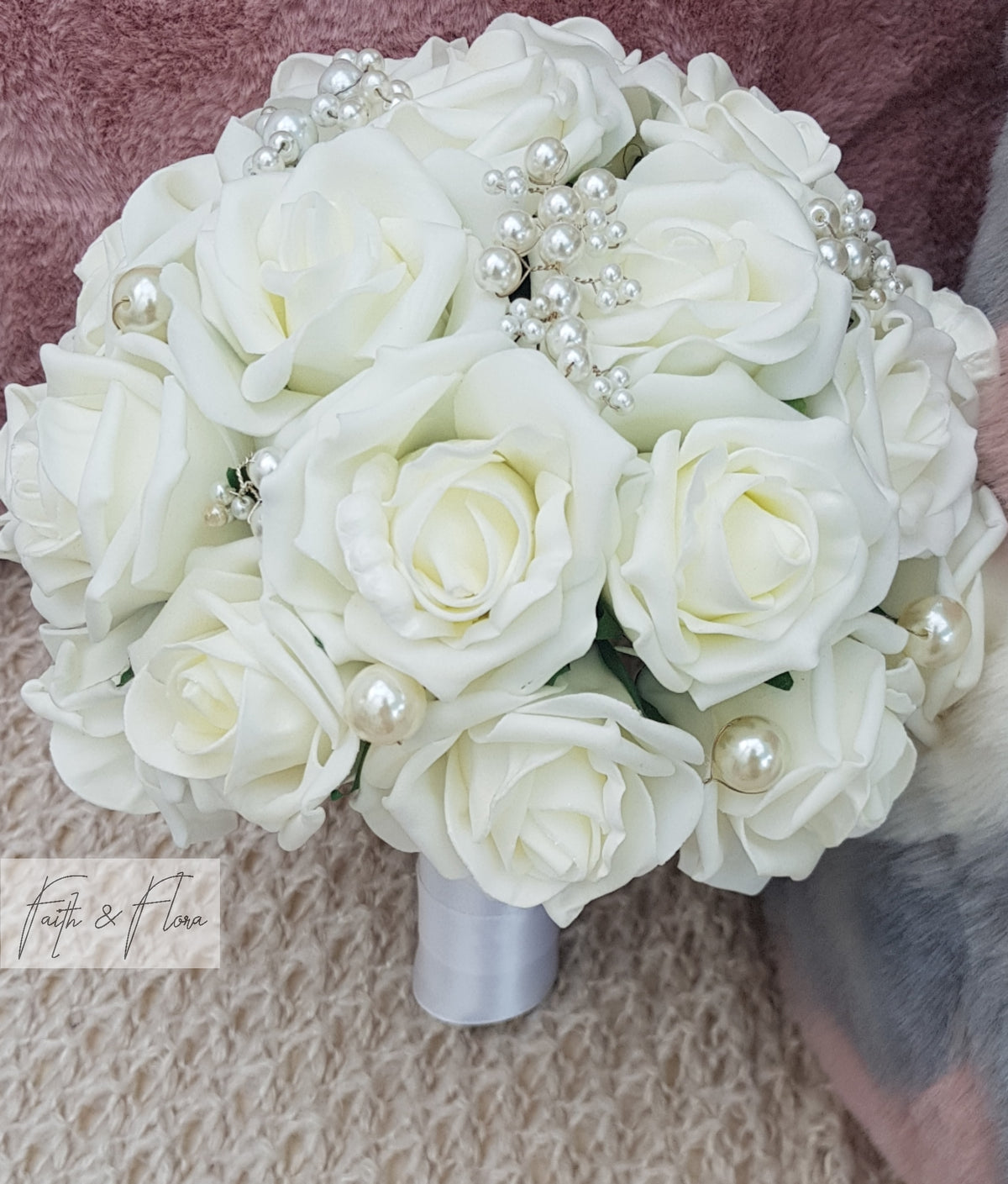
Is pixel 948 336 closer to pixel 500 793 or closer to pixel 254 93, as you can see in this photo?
pixel 500 793

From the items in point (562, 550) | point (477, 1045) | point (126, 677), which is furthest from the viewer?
point (477, 1045)

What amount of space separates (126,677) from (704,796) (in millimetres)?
233

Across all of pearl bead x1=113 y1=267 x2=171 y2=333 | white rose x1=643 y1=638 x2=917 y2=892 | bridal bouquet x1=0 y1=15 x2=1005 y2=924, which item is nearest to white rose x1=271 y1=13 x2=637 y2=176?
bridal bouquet x1=0 y1=15 x2=1005 y2=924

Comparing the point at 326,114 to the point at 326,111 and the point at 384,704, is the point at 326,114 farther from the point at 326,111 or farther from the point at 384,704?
the point at 384,704

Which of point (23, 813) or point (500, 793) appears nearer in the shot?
point (500, 793)

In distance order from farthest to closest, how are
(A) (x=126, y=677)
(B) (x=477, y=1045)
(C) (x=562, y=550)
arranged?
(B) (x=477, y=1045), (A) (x=126, y=677), (C) (x=562, y=550)

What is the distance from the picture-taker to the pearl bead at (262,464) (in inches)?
15.1

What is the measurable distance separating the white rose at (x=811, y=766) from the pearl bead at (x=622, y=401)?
116mm

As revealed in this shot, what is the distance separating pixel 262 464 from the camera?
0.39 meters

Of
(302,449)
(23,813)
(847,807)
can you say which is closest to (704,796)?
(847,807)

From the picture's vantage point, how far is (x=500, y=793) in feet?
1.22

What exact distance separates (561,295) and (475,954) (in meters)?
0.35

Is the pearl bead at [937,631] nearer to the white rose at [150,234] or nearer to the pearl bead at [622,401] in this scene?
the pearl bead at [622,401]

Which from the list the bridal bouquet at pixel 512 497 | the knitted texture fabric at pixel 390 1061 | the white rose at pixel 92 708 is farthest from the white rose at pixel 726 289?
the knitted texture fabric at pixel 390 1061
